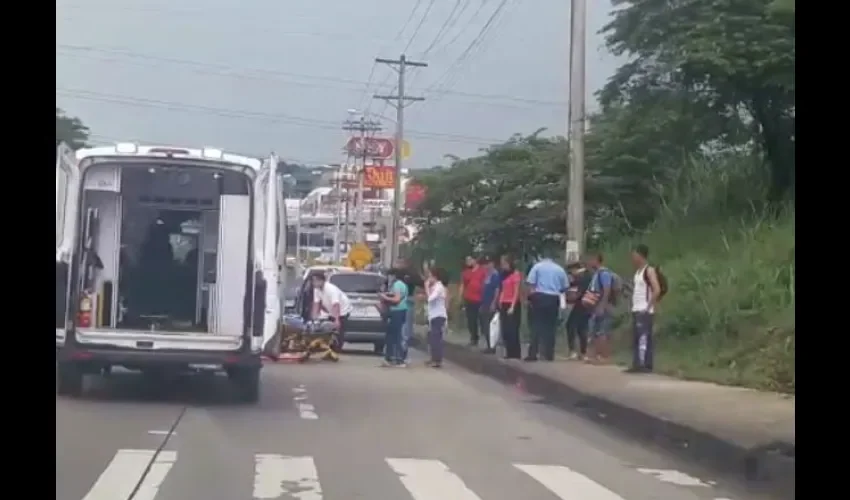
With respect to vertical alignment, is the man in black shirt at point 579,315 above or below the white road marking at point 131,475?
above

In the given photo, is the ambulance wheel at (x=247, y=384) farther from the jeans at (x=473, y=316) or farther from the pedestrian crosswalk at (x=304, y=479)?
the jeans at (x=473, y=316)

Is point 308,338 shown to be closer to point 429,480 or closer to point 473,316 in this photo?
point 473,316

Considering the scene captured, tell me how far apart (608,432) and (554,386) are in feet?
13.6

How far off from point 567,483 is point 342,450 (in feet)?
7.56

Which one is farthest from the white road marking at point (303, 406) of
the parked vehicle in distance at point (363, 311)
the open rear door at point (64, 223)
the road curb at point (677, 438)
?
the parked vehicle in distance at point (363, 311)

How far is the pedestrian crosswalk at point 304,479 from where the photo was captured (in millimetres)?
10320

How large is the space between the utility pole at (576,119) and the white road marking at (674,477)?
1257cm

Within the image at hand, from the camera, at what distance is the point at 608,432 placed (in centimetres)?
1564

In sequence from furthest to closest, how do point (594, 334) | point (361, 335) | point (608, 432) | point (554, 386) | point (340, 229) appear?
point (340, 229) → point (361, 335) → point (594, 334) → point (554, 386) → point (608, 432)

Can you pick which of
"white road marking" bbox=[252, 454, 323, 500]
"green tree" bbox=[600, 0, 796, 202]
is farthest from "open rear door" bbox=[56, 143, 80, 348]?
"green tree" bbox=[600, 0, 796, 202]
